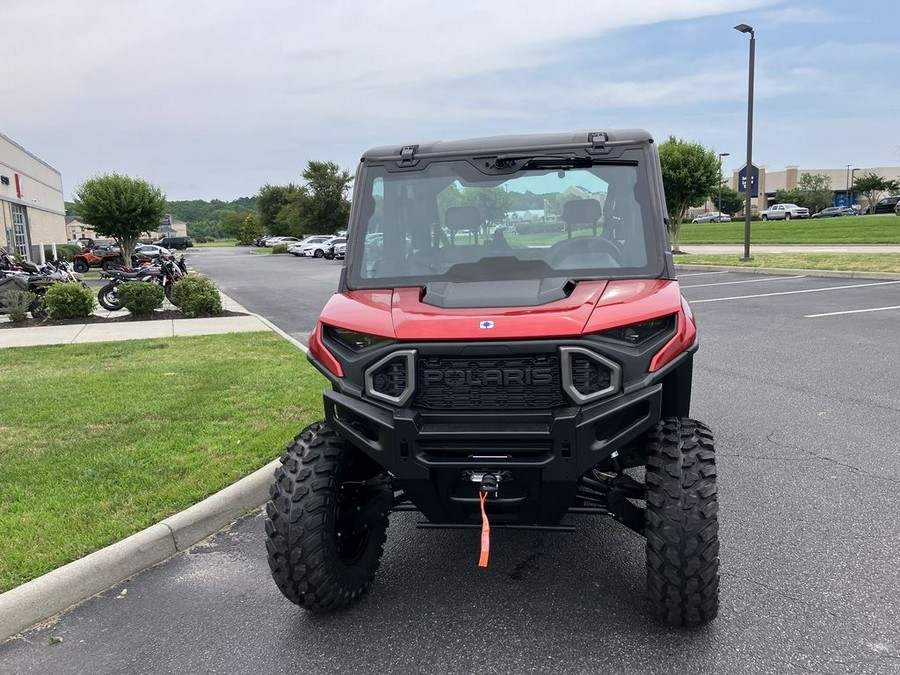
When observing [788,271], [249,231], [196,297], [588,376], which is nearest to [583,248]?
[588,376]

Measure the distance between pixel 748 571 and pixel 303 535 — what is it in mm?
2203

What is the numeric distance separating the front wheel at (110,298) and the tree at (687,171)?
21050 mm

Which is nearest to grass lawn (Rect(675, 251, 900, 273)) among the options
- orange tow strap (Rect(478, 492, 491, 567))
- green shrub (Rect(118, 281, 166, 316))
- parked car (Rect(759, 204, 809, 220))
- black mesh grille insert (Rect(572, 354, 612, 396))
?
green shrub (Rect(118, 281, 166, 316))

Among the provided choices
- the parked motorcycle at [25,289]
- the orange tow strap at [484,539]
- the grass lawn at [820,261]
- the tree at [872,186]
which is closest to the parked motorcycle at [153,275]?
the parked motorcycle at [25,289]

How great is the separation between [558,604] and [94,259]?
128 feet

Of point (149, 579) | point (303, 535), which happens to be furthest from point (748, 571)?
point (149, 579)

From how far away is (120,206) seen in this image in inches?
1248

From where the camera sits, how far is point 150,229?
3344 cm

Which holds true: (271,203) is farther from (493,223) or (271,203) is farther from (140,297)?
(493,223)

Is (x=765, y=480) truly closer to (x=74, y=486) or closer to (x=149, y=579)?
(x=149, y=579)

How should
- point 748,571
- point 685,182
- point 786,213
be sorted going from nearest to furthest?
point 748,571, point 685,182, point 786,213

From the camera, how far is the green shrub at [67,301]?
13422 mm

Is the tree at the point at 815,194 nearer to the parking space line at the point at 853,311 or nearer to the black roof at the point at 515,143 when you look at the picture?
the parking space line at the point at 853,311

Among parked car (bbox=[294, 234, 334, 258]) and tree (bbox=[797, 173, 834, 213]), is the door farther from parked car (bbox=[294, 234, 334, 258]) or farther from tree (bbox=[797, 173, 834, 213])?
tree (bbox=[797, 173, 834, 213])
